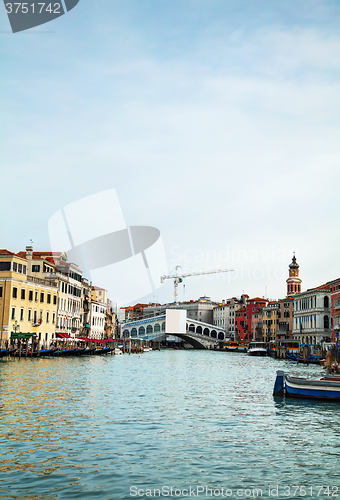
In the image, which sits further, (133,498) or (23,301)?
(23,301)

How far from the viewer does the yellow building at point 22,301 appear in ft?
117

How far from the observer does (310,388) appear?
16719 mm

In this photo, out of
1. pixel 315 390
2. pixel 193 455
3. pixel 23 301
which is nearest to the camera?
pixel 193 455

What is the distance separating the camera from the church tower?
8500 centimetres

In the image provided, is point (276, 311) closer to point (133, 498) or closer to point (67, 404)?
point (67, 404)

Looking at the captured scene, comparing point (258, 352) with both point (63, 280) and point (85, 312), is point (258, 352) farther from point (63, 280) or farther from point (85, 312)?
point (63, 280)

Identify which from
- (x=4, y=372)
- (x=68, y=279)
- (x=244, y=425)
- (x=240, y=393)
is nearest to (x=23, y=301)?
(x=68, y=279)

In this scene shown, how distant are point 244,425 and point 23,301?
1135 inches

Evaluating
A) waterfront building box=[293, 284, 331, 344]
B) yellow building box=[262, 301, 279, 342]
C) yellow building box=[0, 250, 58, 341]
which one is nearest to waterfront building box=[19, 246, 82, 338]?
yellow building box=[0, 250, 58, 341]

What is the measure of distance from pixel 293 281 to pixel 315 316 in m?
25.7

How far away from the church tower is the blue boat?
68842 mm

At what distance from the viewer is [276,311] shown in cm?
7950

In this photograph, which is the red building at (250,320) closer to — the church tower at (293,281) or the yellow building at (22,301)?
the church tower at (293,281)

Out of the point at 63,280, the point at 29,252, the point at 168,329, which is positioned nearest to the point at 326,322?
the point at 63,280
